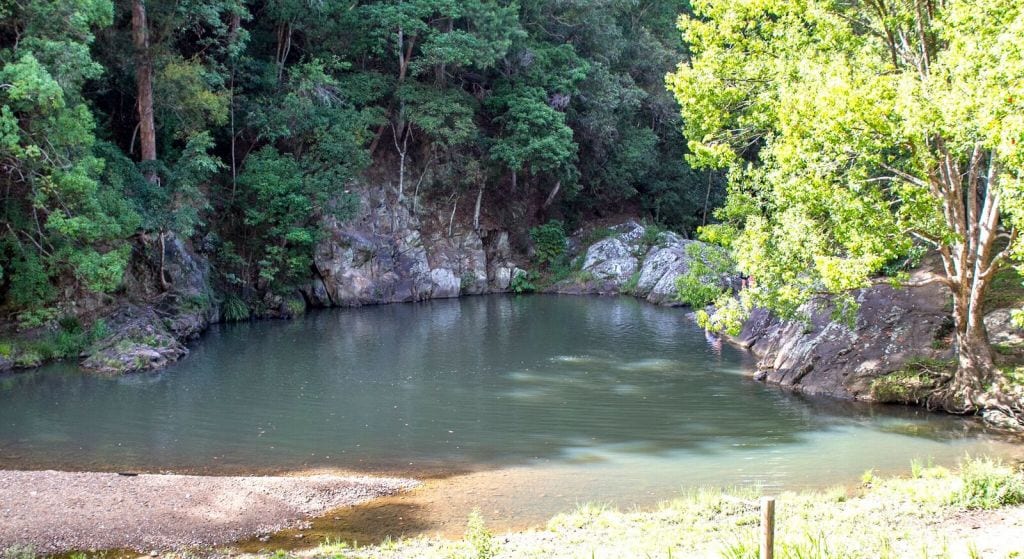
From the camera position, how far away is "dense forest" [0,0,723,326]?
21.0 m

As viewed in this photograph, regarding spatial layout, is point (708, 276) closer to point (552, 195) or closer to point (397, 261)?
point (397, 261)

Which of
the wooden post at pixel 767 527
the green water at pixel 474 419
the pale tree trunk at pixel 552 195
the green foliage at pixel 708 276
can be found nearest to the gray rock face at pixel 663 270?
the pale tree trunk at pixel 552 195

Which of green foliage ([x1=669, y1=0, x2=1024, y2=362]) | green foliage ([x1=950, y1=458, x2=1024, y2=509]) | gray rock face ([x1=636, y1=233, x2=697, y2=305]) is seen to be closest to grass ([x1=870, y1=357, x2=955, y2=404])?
green foliage ([x1=669, y1=0, x2=1024, y2=362])

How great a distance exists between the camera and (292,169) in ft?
104

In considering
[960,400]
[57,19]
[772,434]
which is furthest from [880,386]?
[57,19]

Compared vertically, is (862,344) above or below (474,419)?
above

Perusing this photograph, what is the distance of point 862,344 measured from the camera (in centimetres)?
1875

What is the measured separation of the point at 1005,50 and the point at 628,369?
1311 cm

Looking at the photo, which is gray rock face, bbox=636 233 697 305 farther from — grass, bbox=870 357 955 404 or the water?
grass, bbox=870 357 955 404

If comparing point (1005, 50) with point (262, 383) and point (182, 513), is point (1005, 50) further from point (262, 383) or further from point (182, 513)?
point (262, 383)

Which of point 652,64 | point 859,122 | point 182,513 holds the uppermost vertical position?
point 652,64

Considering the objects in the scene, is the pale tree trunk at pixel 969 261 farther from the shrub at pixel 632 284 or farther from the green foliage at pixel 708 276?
the shrub at pixel 632 284

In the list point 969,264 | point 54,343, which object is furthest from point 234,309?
point 969,264

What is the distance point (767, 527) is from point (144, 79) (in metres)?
26.7
